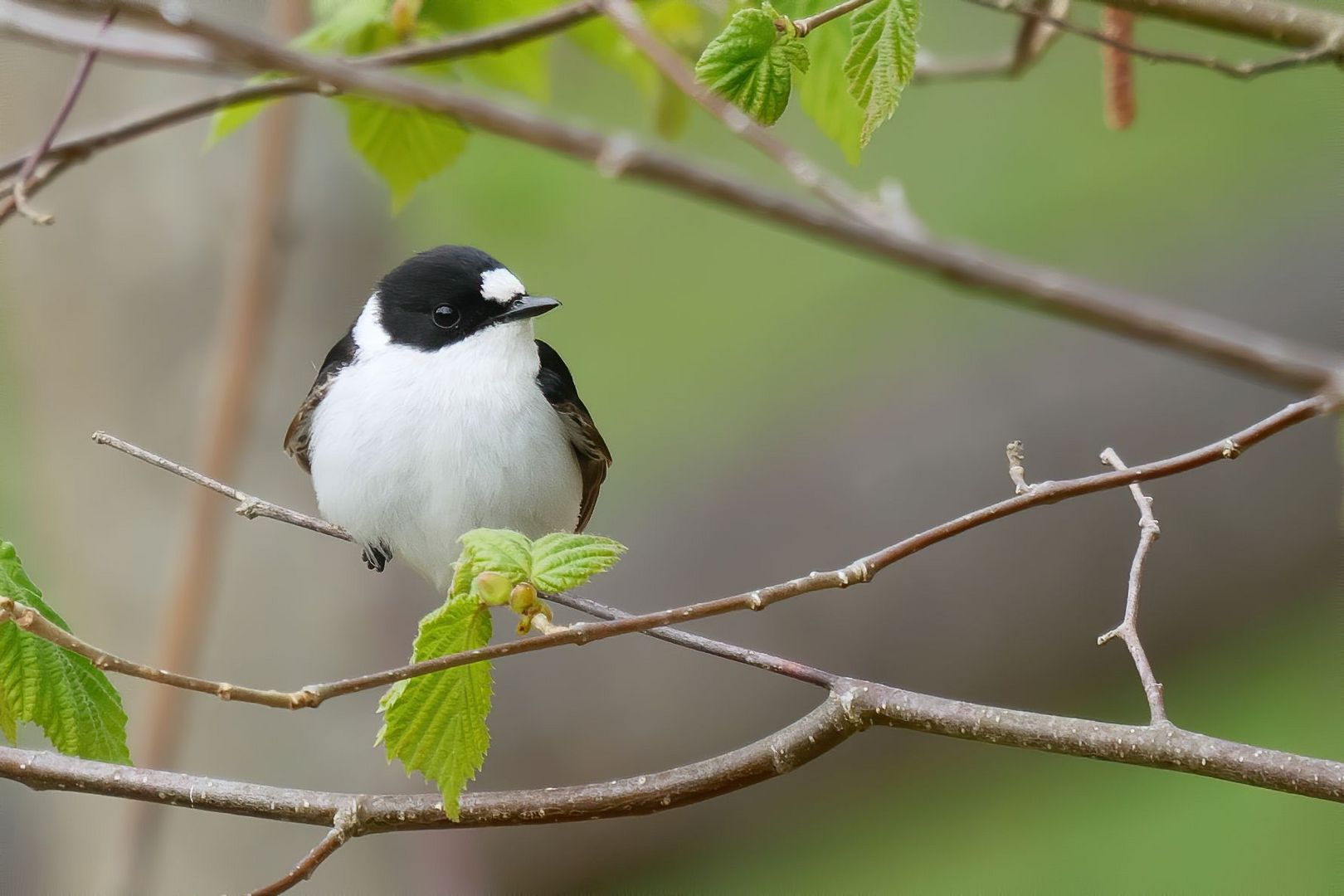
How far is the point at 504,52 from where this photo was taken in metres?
2.22

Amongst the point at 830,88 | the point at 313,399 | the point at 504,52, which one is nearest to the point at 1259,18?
the point at 830,88

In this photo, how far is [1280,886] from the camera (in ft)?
13.7

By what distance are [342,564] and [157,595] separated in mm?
571

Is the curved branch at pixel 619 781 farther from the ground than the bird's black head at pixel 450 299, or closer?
closer

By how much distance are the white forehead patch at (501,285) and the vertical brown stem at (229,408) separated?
774 mm

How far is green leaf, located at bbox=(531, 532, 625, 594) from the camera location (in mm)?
1500

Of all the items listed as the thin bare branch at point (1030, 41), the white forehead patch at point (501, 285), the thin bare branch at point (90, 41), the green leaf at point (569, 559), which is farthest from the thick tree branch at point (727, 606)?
the white forehead patch at point (501, 285)

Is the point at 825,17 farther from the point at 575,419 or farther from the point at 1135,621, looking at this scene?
the point at 575,419

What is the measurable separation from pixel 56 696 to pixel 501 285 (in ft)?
4.00

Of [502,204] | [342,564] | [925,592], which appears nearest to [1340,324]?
[925,592]

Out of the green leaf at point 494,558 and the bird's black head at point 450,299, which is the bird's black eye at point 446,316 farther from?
the green leaf at point 494,558

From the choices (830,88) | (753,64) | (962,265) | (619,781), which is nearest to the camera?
(962,265)

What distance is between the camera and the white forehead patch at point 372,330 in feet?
9.75

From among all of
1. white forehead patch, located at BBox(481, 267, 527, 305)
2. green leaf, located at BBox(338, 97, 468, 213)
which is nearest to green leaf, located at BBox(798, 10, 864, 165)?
green leaf, located at BBox(338, 97, 468, 213)
